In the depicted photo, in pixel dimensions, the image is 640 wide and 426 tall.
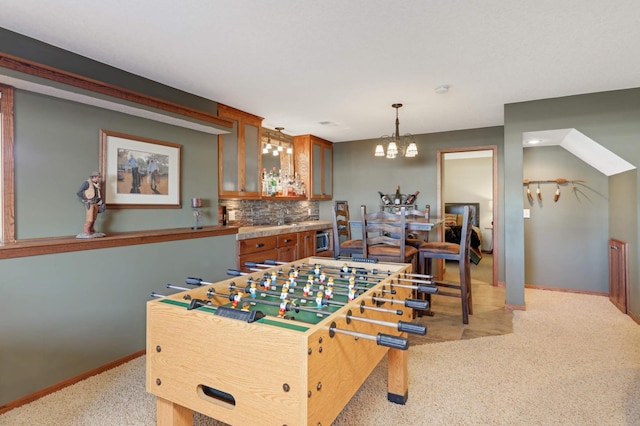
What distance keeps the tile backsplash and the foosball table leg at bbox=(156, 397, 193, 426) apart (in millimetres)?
2747

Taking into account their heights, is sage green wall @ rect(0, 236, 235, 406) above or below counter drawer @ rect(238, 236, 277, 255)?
below

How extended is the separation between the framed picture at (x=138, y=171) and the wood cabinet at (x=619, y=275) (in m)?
4.60

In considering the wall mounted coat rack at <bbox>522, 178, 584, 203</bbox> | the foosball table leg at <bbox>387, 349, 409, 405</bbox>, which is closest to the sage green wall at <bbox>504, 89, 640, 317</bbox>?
the wall mounted coat rack at <bbox>522, 178, 584, 203</bbox>

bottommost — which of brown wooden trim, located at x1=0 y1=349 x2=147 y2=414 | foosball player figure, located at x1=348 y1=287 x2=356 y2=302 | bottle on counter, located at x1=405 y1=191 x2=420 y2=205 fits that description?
brown wooden trim, located at x1=0 y1=349 x2=147 y2=414

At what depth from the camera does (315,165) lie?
5.29m

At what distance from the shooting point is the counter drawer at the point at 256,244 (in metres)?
3.49

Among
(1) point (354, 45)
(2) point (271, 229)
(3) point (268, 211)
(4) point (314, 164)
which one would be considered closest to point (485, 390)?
(1) point (354, 45)

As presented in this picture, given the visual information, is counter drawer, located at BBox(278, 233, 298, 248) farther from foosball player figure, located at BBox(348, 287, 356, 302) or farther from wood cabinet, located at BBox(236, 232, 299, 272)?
foosball player figure, located at BBox(348, 287, 356, 302)

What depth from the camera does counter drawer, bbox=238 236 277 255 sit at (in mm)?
3488

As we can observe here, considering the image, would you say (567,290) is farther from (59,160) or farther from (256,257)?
(59,160)

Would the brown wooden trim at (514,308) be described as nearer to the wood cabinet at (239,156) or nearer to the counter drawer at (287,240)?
the counter drawer at (287,240)

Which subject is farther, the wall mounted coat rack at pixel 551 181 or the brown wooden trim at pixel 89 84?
the wall mounted coat rack at pixel 551 181

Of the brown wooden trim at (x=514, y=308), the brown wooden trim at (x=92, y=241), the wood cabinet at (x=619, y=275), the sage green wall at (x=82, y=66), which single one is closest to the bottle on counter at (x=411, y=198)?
the brown wooden trim at (x=514, y=308)

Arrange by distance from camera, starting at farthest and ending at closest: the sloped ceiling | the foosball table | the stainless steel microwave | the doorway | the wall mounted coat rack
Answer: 1. the doorway
2. the stainless steel microwave
3. the wall mounted coat rack
4. the sloped ceiling
5. the foosball table
